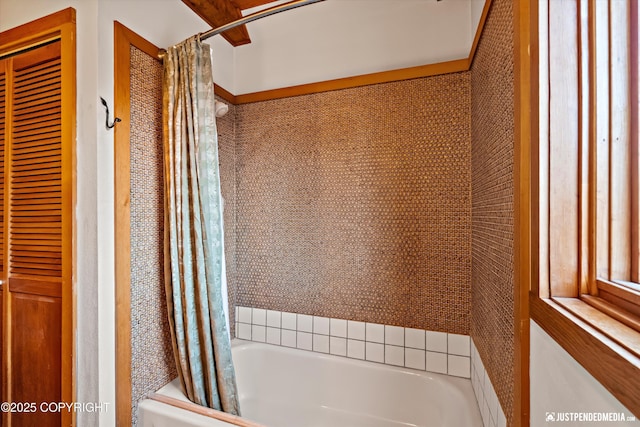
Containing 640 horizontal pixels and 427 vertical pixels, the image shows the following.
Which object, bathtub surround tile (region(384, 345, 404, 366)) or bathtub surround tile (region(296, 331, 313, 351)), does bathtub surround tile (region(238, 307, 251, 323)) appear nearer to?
bathtub surround tile (region(296, 331, 313, 351))

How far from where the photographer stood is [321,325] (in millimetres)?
1748

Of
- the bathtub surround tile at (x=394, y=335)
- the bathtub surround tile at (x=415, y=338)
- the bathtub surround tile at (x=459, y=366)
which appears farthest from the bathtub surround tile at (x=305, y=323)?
the bathtub surround tile at (x=459, y=366)

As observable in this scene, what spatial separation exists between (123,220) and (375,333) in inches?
54.5

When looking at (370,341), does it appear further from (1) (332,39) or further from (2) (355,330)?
(1) (332,39)

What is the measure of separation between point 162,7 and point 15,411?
79.0 inches

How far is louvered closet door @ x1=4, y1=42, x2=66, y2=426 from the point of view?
121 centimetres

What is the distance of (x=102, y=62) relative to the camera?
1144mm

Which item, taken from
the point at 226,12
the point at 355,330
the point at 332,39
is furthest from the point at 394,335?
the point at 226,12

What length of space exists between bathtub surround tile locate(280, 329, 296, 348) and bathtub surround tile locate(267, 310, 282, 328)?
0.06 metres

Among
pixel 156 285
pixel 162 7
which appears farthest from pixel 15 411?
pixel 162 7

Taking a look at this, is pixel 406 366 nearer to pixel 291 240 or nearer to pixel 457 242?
pixel 457 242

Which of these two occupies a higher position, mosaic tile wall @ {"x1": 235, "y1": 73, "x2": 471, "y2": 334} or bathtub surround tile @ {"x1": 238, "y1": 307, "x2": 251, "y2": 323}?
mosaic tile wall @ {"x1": 235, "y1": 73, "x2": 471, "y2": 334}

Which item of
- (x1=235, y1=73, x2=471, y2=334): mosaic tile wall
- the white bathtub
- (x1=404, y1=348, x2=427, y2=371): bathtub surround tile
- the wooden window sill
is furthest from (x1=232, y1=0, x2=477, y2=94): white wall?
the white bathtub

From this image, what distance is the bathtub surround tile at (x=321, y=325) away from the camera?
174 cm
